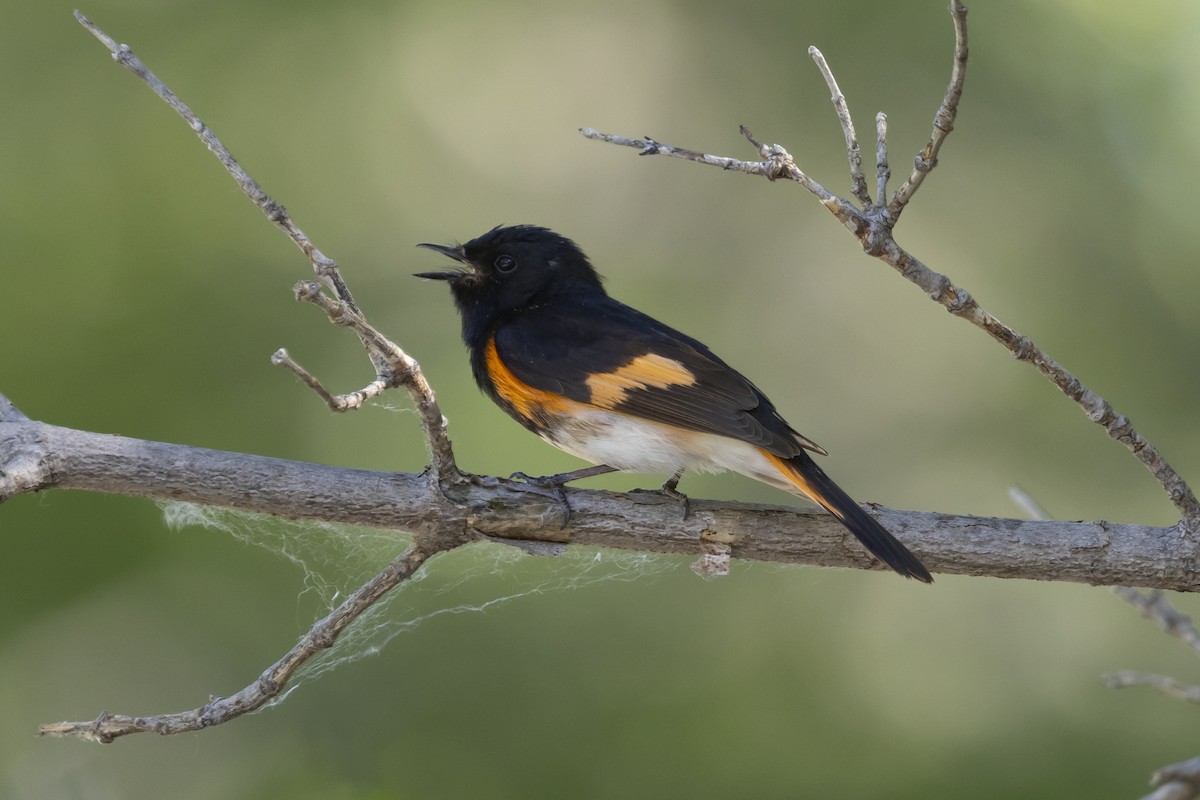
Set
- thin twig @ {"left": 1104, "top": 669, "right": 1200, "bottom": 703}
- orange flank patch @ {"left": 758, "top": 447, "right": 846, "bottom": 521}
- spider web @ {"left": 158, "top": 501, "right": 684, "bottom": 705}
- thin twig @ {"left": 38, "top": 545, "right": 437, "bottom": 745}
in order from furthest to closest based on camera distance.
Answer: spider web @ {"left": 158, "top": 501, "right": 684, "bottom": 705} < orange flank patch @ {"left": 758, "top": 447, "right": 846, "bottom": 521} < thin twig @ {"left": 38, "top": 545, "right": 437, "bottom": 745} < thin twig @ {"left": 1104, "top": 669, "right": 1200, "bottom": 703}

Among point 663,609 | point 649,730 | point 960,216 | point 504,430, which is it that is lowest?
point 649,730

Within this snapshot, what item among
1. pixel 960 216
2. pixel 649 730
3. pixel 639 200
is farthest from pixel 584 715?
pixel 960 216

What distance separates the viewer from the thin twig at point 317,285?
195 cm

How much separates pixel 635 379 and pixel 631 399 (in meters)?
0.06

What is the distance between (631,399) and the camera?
3074mm

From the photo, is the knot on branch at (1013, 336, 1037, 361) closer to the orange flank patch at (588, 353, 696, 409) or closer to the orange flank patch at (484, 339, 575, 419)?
the orange flank patch at (588, 353, 696, 409)

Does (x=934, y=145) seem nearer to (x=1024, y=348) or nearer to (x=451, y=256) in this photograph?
(x=1024, y=348)

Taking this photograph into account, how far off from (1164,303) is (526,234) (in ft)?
9.85

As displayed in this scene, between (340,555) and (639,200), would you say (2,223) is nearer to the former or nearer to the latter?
(340,555)

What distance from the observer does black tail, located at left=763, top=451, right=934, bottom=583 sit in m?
2.56

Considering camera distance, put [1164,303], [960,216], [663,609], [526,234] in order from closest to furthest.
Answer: [526,234] < [663,609] < [1164,303] < [960,216]

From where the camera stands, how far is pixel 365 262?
5242mm

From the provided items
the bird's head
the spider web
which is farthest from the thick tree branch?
the bird's head

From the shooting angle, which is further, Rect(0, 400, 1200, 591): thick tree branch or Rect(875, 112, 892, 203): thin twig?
Rect(0, 400, 1200, 591): thick tree branch
